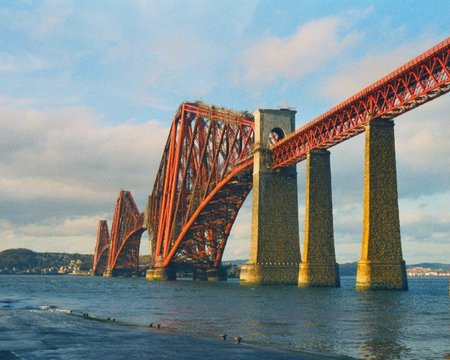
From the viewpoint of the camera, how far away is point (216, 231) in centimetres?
11694

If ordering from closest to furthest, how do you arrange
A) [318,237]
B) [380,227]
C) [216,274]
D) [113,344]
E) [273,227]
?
[113,344]
[380,227]
[318,237]
[273,227]
[216,274]

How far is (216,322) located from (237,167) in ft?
204

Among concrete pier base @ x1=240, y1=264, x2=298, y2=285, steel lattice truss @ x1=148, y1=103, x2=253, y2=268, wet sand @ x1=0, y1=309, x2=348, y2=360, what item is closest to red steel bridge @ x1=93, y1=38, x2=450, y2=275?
steel lattice truss @ x1=148, y1=103, x2=253, y2=268

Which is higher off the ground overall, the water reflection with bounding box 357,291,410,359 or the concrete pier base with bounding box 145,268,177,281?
the concrete pier base with bounding box 145,268,177,281

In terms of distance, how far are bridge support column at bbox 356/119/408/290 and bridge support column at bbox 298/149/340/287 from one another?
12137mm

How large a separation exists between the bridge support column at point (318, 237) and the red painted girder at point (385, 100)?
16.5 ft

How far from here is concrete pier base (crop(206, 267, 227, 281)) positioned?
395ft

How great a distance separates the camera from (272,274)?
7894 centimetres

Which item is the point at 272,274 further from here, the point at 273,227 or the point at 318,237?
the point at 318,237

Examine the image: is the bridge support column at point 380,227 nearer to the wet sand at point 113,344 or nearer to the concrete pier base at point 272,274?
the concrete pier base at point 272,274

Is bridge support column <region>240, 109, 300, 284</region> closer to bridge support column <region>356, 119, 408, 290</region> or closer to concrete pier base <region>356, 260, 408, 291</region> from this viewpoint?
bridge support column <region>356, 119, 408, 290</region>

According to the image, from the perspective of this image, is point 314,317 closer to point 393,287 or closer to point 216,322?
point 216,322

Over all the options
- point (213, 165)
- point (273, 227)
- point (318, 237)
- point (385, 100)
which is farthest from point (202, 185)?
point (385, 100)

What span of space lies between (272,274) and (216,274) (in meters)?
42.7
